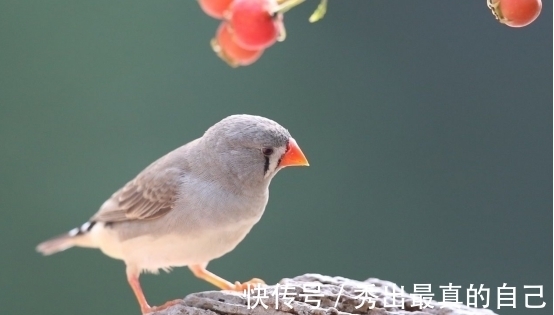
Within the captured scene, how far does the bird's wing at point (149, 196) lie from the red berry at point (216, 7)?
92 cm

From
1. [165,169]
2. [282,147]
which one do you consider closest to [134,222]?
[165,169]

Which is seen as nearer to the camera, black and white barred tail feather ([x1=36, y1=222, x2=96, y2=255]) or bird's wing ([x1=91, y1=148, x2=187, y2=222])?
bird's wing ([x1=91, y1=148, x2=187, y2=222])

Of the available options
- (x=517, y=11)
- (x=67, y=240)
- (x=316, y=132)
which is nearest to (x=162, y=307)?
(x=67, y=240)

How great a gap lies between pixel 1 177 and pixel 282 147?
159 cm

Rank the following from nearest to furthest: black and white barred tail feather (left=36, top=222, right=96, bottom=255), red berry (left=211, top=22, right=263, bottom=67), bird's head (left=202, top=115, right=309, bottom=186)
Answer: red berry (left=211, top=22, right=263, bottom=67)
bird's head (left=202, top=115, right=309, bottom=186)
black and white barred tail feather (left=36, top=222, right=96, bottom=255)

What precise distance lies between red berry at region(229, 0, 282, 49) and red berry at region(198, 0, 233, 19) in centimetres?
4

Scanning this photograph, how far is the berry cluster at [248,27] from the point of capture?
0.65 m

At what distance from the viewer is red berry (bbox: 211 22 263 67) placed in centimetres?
68

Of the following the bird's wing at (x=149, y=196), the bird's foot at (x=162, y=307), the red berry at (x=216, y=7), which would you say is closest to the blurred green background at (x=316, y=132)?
the bird's wing at (x=149, y=196)

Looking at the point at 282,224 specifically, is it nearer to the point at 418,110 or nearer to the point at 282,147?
the point at 418,110

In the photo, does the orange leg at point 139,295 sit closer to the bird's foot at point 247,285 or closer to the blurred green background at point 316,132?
the bird's foot at point 247,285

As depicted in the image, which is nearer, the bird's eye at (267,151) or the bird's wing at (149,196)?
the bird's eye at (267,151)

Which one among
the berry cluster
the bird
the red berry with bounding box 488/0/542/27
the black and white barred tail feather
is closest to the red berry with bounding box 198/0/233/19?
the berry cluster

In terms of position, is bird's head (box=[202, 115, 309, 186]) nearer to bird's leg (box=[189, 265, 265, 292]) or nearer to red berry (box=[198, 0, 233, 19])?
bird's leg (box=[189, 265, 265, 292])
